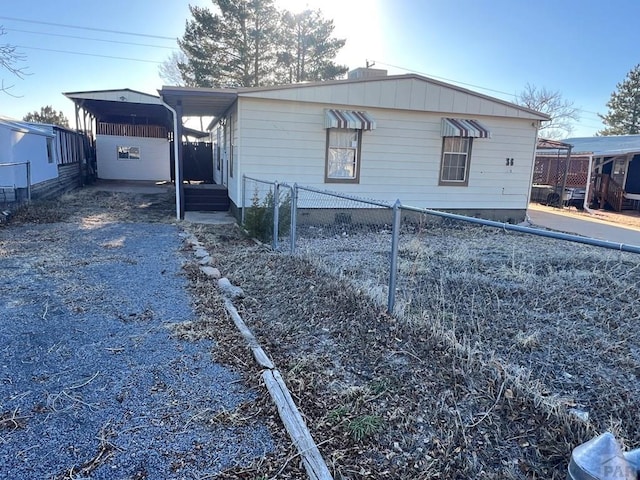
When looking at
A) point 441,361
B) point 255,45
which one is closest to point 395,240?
point 441,361

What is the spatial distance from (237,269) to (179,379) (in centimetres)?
302

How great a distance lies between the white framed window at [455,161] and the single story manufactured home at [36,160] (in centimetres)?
1017

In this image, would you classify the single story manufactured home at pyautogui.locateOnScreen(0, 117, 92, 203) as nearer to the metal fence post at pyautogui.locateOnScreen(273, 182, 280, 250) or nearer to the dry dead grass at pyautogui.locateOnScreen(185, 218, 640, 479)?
the metal fence post at pyautogui.locateOnScreen(273, 182, 280, 250)

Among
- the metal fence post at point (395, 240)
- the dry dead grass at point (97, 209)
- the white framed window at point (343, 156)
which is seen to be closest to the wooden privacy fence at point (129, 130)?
the dry dead grass at point (97, 209)

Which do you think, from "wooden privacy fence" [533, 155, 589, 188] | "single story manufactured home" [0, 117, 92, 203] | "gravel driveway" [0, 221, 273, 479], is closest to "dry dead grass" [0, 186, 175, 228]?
"single story manufactured home" [0, 117, 92, 203]

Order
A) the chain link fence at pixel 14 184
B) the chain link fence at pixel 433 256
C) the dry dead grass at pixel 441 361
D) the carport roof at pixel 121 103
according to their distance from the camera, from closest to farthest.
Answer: the dry dead grass at pixel 441 361 → the chain link fence at pixel 433 256 → the chain link fence at pixel 14 184 → the carport roof at pixel 121 103

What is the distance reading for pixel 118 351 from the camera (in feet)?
11.3

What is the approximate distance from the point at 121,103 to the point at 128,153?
4.28 metres

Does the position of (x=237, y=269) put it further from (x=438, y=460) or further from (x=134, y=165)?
(x=134, y=165)

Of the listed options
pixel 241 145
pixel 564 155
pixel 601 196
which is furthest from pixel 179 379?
pixel 564 155

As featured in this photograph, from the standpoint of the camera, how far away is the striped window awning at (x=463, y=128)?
1017 cm

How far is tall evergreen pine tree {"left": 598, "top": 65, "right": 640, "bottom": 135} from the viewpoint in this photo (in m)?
37.0

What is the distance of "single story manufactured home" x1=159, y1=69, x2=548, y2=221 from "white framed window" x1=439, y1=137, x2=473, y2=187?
3 centimetres

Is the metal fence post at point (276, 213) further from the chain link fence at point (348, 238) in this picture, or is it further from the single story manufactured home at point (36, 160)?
the single story manufactured home at point (36, 160)
